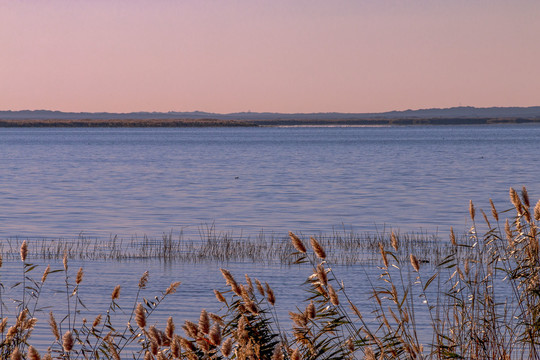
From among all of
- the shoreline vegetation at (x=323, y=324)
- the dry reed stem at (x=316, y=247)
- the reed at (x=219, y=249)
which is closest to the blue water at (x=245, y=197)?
the reed at (x=219, y=249)

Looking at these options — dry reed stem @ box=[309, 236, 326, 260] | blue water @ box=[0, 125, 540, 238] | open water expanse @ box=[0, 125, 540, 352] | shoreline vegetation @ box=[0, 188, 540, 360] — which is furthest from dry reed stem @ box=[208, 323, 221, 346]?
blue water @ box=[0, 125, 540, 238]

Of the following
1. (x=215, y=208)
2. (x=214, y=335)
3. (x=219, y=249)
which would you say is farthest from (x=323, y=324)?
(x=215, y=208)

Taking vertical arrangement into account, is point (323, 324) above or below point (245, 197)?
above

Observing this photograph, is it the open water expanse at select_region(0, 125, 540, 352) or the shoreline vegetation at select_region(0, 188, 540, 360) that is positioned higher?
the shoreline vegetation at select_region(0, 188, 540, 360)

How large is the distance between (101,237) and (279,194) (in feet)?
57.3

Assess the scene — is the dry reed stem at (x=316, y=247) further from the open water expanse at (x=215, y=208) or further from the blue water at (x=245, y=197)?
the blue water at (x=245, y=197)

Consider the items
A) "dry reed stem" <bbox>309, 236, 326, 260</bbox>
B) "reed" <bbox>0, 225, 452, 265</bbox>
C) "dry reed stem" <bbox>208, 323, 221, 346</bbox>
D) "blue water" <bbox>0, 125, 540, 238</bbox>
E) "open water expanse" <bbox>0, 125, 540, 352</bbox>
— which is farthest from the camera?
"blue water" <bbox>0, 125, 540, 238</bbox>

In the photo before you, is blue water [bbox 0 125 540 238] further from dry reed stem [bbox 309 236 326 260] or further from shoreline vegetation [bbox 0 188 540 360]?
dry reed stem [bbox 309 236 326 260]

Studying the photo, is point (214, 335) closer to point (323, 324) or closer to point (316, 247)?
point (316, 247)

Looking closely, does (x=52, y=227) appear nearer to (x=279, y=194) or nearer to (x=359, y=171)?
(x=279, y=194)

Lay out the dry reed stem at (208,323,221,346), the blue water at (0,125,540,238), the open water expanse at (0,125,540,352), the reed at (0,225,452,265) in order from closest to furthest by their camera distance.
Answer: the dry reed stem at (208,323,221,346) < the open water expanse at (0,125,540,352) < the reed at (0,225,452,265) < the blue water at (0,125,540,238)

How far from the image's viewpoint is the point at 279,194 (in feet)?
132

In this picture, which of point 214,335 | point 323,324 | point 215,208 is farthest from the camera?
point 215,208

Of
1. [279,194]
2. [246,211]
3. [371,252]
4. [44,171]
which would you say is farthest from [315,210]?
[44,171]
